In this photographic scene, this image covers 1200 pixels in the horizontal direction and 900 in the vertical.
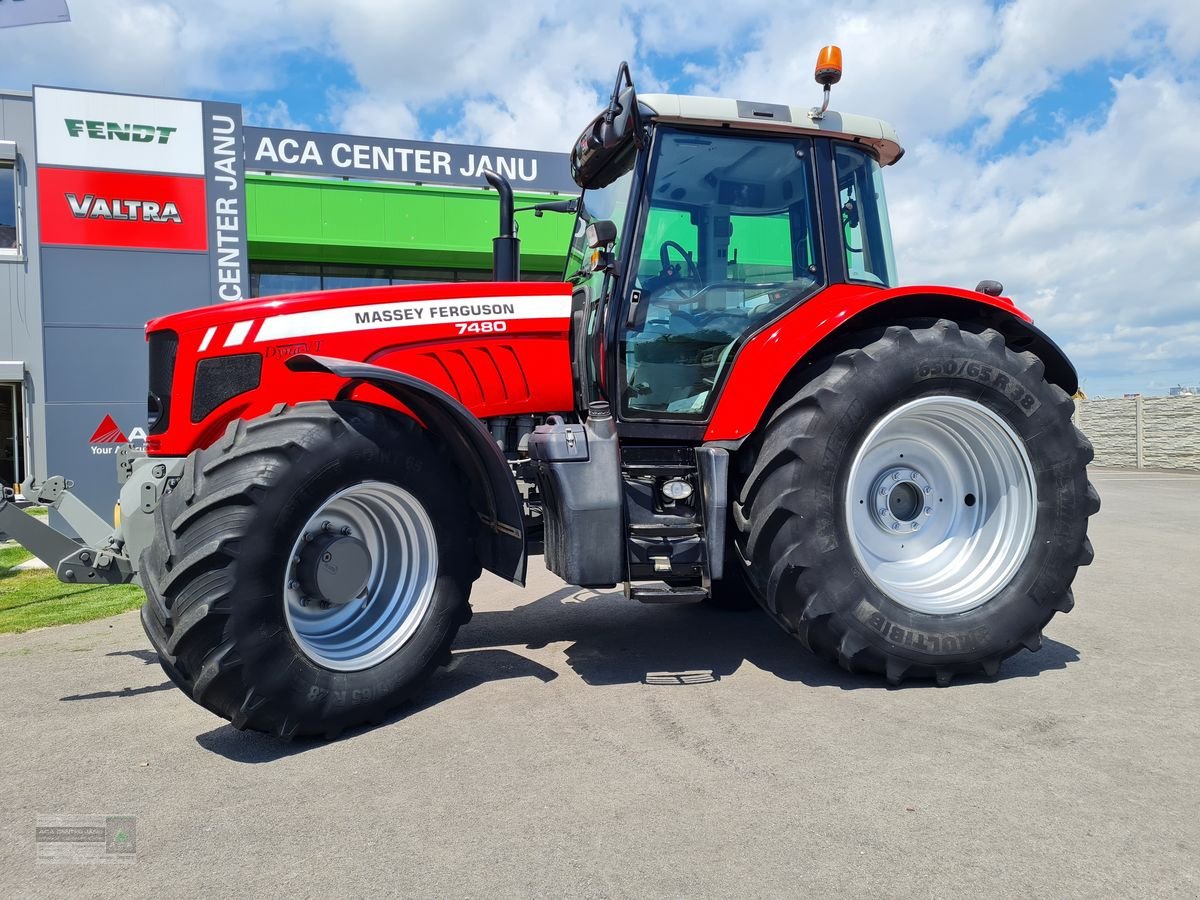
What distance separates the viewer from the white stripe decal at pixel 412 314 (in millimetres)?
3965

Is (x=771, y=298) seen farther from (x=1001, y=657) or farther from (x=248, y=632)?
(x=248, y=632)

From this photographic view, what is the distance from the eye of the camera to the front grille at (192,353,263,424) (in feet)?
12.9

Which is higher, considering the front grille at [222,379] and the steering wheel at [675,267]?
the steering wheel at [675,267]

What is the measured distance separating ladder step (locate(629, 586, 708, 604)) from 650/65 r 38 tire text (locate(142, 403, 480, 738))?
722 millimetres

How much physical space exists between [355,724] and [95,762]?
0.91 meters

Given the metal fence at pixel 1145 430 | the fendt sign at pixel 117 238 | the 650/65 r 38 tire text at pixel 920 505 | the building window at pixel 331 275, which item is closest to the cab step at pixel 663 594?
the 650/65 r 38 tire text at pixel 920 505

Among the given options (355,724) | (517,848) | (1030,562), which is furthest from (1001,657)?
(355,724)

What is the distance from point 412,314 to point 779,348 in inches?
66.1

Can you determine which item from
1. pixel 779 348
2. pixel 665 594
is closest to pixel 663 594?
pixel 665 594

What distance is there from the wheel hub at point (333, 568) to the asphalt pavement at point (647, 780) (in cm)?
56

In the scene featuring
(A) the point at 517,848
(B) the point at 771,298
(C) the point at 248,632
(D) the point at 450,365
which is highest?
(B) the point at 771,298

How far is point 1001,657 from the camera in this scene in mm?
4098

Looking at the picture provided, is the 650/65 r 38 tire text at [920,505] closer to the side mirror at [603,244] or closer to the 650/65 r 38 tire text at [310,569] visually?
the side mirror at [603,244]

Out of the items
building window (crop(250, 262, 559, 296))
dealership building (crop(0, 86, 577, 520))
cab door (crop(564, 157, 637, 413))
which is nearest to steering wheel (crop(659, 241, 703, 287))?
cab door (crop(564, 157, 637, 413))
